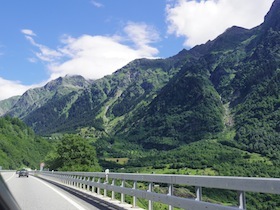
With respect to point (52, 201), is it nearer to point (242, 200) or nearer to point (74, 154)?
point (242, 200)

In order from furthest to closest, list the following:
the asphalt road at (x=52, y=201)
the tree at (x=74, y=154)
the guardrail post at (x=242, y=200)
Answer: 1. the tree at (x=74, y=154)
2. the asphalt road at (x=52, y=201)
3. the guardrail post at (x=242, y=200)

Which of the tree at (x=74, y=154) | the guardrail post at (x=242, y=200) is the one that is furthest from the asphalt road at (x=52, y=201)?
the tree at (x=74, y=154)

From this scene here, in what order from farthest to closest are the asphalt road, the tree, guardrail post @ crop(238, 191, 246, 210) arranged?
the tree → the asphalt road → guardrail post @ crop(238, 191, 246, 210)

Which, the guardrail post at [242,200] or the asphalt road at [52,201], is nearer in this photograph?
the guardrail post at [242,200]

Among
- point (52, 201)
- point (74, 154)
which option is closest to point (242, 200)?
point (52, 201)

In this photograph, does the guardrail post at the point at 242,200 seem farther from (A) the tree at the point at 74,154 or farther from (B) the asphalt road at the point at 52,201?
(A) the tree at the point at 74,154

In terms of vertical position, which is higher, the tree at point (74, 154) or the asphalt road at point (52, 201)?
the tree at point (74, 154)

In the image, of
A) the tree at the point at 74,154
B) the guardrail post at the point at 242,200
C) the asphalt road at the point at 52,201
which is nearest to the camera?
the guardrail post at the point at 242,200

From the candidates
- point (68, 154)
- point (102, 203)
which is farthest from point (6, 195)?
point (68, 154)

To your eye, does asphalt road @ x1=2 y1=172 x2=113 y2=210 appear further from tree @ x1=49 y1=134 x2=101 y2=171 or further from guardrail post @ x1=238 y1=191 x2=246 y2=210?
tree @ x1=49 y1=134 x2=101 y2=171

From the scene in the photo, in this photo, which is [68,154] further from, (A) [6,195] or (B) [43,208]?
(A) [6,195]

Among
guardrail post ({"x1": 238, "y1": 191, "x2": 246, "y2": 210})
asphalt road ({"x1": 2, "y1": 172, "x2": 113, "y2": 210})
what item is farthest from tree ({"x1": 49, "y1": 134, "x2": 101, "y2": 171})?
guardrail post ({"x1": 238, "y1": 191, "x2": 246, "y2": 210})

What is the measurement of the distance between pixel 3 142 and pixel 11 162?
11.5 meters

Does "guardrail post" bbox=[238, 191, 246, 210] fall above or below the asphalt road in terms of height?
above
